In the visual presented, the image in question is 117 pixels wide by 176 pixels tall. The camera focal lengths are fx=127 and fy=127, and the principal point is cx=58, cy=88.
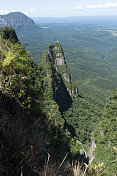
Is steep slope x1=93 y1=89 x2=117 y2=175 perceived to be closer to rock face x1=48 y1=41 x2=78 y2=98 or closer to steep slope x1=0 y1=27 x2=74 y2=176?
rock face x1=48 y1=41 x2=78 y2=98

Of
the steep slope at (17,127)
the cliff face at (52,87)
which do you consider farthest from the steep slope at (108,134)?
the steep slope at (17,127)

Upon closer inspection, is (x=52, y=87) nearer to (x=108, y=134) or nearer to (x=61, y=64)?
(x=108, y=134)

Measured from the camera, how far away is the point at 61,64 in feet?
152

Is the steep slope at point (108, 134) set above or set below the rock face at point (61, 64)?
below

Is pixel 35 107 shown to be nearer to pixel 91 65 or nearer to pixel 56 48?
pixel 56 48

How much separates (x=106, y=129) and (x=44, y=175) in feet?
80.8

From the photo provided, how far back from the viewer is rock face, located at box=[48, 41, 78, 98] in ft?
146

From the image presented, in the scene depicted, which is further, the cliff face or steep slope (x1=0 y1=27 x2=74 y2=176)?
the cliff face

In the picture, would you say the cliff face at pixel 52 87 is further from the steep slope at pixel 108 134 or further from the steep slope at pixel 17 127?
A: the steep slope at pixel 17 127

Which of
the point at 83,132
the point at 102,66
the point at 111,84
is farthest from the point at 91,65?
the point at 83,132

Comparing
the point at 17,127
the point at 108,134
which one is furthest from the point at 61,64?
the point at 17,127

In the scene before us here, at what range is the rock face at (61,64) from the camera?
44.4m

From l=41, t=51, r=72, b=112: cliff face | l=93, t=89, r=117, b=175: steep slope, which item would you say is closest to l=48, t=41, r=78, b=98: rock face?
l=41, t=51, r=72, b=112: cliff face

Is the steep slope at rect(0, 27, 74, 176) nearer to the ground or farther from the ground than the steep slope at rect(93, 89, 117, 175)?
farther from the ground
